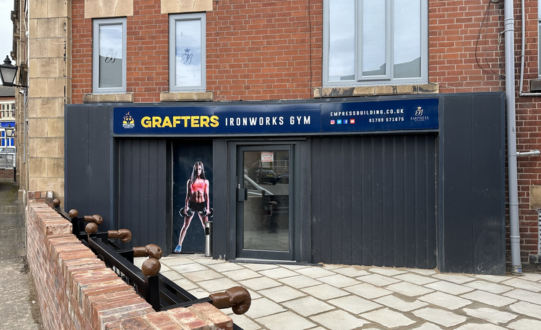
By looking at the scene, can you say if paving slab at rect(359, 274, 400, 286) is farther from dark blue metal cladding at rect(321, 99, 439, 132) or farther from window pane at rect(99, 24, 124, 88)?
window pane at rect(99, 24, 124, 88)

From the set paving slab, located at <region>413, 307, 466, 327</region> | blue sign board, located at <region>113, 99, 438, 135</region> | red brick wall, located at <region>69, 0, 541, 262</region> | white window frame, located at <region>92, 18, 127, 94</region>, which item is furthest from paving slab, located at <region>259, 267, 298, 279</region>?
white window frame, located at <region>92, 18, 127, 94</region>

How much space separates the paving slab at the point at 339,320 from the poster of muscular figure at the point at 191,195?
10.7 ft

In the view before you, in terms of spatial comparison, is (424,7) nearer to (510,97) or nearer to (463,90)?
(463,90)

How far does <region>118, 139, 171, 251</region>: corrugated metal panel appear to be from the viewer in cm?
682

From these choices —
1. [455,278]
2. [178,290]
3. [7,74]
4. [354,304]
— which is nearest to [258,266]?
[354,304]

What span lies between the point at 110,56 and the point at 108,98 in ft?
2.66

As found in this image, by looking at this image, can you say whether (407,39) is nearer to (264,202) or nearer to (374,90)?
(374,90)

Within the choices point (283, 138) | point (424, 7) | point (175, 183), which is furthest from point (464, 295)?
point (175, 183)

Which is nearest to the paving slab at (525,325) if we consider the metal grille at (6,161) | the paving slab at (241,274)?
the paving slab at (241,274)

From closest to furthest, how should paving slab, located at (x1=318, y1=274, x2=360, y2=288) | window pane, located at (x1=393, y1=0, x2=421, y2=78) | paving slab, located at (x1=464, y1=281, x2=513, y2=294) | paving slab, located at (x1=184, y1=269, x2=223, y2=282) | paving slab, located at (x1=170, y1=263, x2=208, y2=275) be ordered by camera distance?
paving slab, located at (x1=464, y1=281, x2=513, y2=294)
paving slab, located at (x1=318, y1=274, x2=360, y2=288)
paving slab, located at (x1=184, y1=269, x2=223, y2=282)
paving slab, located at (x1=170, y1=263, x2=208, y2=275)
window pane, located at (x1=393, y1=0, x2=421, y2=78)

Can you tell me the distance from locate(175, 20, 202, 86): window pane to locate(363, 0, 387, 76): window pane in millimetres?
2755

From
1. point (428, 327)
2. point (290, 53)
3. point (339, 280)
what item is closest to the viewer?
point (428, 327)

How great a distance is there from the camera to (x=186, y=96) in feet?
21.8

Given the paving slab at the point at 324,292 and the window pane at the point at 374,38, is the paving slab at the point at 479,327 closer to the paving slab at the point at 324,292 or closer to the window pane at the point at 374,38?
the paving slab at the point at 324,292
